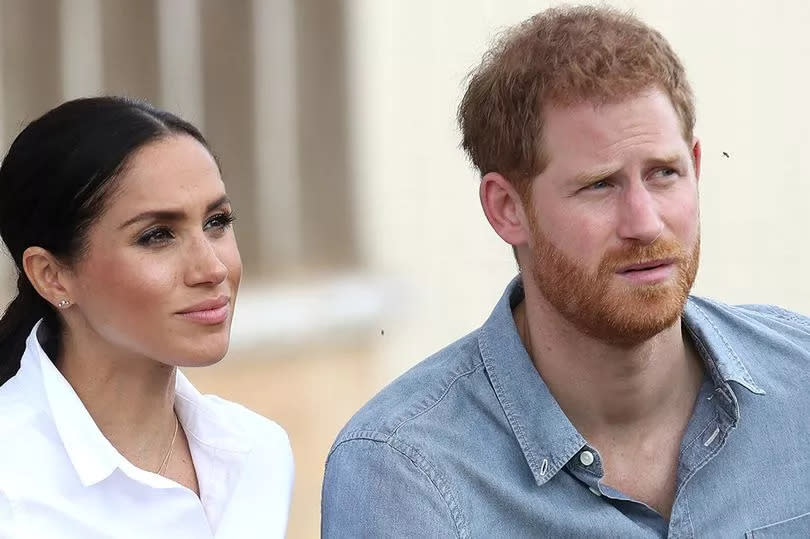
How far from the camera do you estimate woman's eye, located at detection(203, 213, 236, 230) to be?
2.46m

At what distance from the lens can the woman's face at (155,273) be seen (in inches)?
93.0

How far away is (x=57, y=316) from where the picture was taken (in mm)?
2514

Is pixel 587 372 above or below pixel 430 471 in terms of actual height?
above

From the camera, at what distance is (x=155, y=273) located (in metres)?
2.35

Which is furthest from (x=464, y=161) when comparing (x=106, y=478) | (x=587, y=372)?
(x=106, y=478)

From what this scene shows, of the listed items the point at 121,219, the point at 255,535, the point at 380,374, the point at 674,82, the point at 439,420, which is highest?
the point at 674,82

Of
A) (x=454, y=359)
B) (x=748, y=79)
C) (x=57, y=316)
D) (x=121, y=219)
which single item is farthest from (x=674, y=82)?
(x=748, y=79)

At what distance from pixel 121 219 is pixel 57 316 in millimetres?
241

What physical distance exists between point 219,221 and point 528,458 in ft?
1.98

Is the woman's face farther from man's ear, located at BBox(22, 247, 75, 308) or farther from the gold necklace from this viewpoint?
the gold necklace

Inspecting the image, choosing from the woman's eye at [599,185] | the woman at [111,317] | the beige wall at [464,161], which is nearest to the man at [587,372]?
the woman's eye at [599,185]

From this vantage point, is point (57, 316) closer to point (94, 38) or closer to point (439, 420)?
point (439, 420)

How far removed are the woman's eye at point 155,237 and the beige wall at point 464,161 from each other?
254 centimetres

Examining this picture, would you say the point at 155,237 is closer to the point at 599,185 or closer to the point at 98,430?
the point at 98,430
